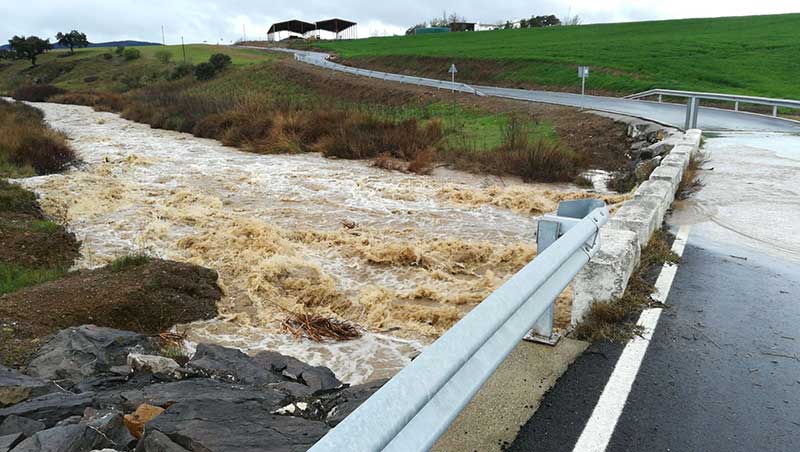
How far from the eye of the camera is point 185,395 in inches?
168

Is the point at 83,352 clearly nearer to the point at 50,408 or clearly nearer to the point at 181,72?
the point at 50,408

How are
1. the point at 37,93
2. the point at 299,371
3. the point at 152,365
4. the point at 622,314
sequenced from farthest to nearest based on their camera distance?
the point at 37,93, the point at 299,371, the point at 152,365, the point at 622,314

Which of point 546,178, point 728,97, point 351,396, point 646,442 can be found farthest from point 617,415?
point 728,97

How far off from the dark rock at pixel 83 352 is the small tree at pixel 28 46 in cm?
9057

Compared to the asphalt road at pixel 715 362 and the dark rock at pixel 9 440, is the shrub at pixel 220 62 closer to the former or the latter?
the asphalt road at pixel 715 362

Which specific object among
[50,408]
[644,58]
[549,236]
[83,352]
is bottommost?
[83,352]

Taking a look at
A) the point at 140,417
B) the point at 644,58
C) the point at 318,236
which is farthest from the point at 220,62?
the point at 140,417

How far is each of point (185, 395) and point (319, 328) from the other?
356 cm

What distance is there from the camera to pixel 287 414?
387cm

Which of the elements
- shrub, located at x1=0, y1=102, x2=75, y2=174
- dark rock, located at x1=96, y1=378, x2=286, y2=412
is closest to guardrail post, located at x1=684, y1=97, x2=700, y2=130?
dark rock, located at x1=96, y1=378, x2=286, y2=412

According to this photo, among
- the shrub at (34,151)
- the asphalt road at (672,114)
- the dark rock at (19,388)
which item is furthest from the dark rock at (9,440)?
the asphalt road at (672,114)

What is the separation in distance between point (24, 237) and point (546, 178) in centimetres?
1187

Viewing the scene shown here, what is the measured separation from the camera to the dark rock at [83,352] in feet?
18.1

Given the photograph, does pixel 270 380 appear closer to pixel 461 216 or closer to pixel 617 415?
pixel 617 415
